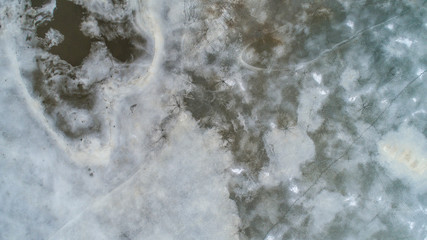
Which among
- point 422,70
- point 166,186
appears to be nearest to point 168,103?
point 166,186

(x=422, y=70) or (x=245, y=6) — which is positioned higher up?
(x=245, y=6)

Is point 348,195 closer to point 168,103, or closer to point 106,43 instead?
point 168,103

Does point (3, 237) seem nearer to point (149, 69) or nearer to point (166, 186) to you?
point (166, 186)

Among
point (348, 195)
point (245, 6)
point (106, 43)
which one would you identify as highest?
point (106, 43)

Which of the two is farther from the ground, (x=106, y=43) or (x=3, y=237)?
(x=106, y=43)

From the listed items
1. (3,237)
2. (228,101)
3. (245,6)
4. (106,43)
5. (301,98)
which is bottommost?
(301,98)

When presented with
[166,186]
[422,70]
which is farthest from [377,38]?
[166,186]
